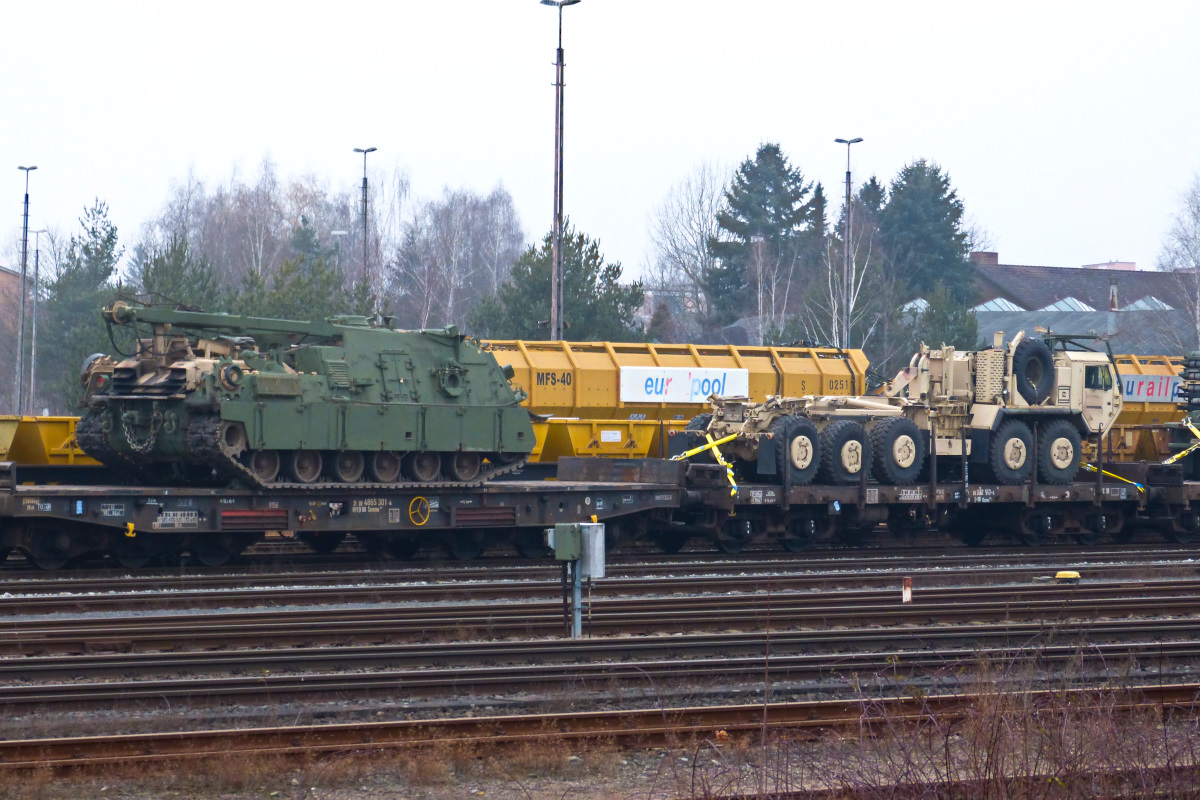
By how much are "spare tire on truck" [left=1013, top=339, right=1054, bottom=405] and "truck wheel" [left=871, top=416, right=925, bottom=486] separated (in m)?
2.13

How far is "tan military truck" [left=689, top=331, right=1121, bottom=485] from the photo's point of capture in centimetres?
2116

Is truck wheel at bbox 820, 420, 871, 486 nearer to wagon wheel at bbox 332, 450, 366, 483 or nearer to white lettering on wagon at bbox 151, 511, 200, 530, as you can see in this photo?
wagon wheel at bbox 332, 450, 366, 483

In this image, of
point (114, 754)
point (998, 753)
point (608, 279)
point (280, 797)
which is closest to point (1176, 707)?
point (998, 753)

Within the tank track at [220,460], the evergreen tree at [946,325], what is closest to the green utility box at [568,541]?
the tank track at [220,460]

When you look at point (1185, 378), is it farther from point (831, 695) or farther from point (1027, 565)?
point (831, 695)

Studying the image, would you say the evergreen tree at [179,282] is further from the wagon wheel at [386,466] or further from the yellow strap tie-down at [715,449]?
the yellow strap tie-down at [715,449]

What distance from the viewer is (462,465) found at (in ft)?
65.3

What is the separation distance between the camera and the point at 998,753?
24.4 feet

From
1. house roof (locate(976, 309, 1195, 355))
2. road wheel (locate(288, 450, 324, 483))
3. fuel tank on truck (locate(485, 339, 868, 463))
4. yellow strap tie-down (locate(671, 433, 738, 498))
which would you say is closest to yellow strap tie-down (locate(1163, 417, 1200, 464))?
fuel tank on truck (locate(485, 339, 868, 463))

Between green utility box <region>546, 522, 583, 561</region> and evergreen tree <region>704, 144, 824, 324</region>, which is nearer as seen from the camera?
green utility box <region>546, 522, 583, 561</region>

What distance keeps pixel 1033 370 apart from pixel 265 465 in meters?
12.5

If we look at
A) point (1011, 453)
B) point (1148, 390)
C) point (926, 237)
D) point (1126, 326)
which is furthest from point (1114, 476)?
point (926, 237)

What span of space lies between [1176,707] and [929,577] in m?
7.04

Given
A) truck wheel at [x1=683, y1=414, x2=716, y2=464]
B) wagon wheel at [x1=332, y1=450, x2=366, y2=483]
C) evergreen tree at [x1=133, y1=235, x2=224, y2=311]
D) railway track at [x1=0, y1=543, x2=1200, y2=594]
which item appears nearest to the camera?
railway track at [x1=0, y1=543, x2=1200, y2=594]
